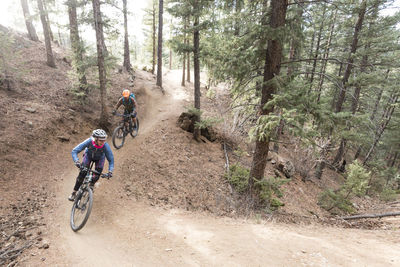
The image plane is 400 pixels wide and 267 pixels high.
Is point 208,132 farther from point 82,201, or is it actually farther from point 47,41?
point 47,41

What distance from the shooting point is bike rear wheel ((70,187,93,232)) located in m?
5.11

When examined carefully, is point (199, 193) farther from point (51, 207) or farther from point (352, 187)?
point (352, 187)

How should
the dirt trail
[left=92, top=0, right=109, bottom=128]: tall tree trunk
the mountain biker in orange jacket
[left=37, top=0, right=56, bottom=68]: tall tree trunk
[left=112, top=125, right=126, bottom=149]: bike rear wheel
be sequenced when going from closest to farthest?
the dirt trail < the mountain biker in orange jacket < [left=92, top=0, right=109, bottom=128]: tall tree trunk < [left=112, top=125, right=126, bottom=149]: bike rear wheel < [left=37, top=0, right=56, bottom=68]: tall tree trunk

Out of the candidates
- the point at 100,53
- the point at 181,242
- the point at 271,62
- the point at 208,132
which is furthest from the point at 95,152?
the point at 208,132

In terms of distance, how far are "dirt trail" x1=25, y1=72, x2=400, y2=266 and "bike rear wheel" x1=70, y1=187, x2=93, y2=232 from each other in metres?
0.20

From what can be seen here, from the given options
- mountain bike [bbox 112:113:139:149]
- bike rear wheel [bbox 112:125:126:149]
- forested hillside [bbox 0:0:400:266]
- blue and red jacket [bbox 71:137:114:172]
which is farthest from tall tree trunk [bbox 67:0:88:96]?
blue and red jacket [bbox 71:137:114:172]

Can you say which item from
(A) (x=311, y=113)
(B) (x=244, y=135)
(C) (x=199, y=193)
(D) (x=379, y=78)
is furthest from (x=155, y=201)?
(D) (x=379, y=78)

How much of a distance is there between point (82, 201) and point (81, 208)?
7.3 inches

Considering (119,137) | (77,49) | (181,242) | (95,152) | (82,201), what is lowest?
(181,242)

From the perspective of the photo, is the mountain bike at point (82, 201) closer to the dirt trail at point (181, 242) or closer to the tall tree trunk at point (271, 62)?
the dirt trail at point (181, 242)

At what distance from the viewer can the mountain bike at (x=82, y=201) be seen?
525 centimetres

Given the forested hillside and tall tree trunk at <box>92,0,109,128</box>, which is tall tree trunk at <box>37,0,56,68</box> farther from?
tall tree trunk at <box>92,0,109,128</box>

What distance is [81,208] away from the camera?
5426 mm

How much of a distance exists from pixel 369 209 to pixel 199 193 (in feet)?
33.3
